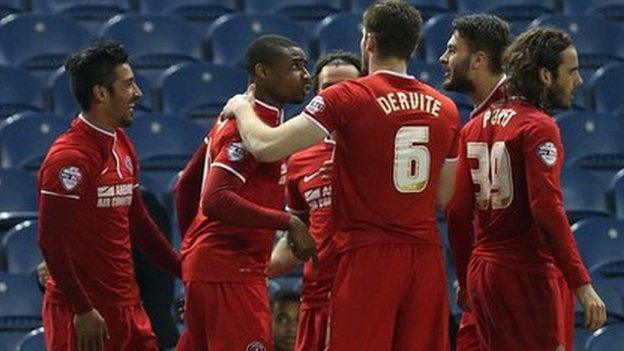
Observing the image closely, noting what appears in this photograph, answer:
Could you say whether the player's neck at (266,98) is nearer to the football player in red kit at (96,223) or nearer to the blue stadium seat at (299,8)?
the football player in red kit at (96,223)

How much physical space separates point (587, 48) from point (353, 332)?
18.5ft

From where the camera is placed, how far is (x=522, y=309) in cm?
666

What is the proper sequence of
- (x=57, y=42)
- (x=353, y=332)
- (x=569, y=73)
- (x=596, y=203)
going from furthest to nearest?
1. (x=57, y=42)
2. (x=596, y=203)
3. (x=569, y=73)
4. (x=353, y=332)

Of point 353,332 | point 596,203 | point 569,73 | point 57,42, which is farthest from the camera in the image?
point 57,42

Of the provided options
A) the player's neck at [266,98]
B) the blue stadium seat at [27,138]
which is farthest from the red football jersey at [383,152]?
the blue stadium seat at [27,138]

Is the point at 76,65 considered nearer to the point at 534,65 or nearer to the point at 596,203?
the point at 534,65

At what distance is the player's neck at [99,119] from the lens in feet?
23.0

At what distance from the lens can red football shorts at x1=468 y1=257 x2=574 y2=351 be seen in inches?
261

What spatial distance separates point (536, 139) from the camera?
646cm

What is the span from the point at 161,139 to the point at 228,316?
3343 mm

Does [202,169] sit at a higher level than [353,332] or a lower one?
higher

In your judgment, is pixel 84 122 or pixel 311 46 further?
pixel 311 46

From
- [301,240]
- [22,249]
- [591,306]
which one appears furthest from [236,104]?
[22,249]

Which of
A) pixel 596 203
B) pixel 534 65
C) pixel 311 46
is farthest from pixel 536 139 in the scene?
pixel 311 46
